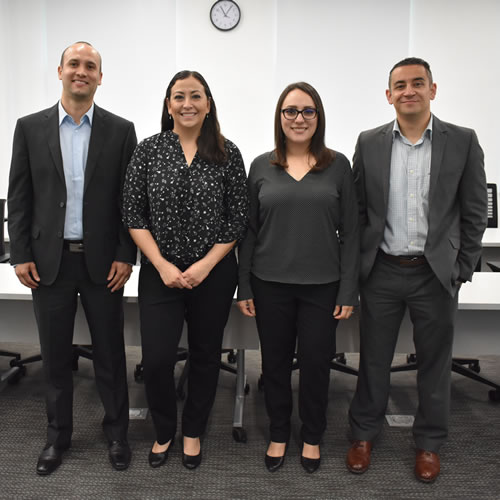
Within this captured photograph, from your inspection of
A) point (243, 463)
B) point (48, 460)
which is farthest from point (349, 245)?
point (48, 460)

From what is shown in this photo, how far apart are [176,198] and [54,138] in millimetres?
516

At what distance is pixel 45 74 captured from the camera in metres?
4.69

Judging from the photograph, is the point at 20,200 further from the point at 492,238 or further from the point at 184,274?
the point at 492,238

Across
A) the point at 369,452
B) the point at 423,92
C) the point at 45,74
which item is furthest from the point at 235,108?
→ the point at 369,452

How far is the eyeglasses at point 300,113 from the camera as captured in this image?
1636 millimetres

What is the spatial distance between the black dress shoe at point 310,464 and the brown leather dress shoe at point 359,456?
0.43ft

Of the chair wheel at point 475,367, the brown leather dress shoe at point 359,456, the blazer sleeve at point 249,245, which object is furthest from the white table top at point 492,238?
the blazer sleeve at point 249,245

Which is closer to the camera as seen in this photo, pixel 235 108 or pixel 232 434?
pixel 232 434

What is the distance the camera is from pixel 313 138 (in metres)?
1.70

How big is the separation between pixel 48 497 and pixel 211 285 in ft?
3.19

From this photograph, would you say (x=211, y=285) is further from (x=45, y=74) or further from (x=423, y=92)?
(x=45, y=74)

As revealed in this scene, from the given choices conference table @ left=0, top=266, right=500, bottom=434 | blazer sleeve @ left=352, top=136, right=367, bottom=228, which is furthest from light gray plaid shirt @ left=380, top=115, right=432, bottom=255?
conference table @ left=0, top=266, right=500, bottom=434

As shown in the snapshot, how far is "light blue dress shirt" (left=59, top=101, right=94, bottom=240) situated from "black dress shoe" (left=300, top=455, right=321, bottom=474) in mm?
1234

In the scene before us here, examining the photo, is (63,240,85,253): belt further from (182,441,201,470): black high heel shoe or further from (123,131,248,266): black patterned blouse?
(182,441,201,470): black high heel shoe
